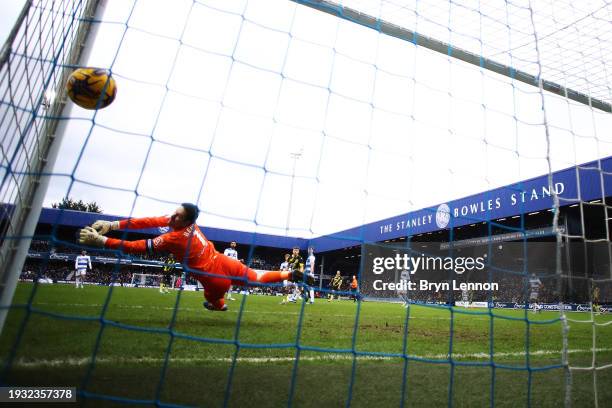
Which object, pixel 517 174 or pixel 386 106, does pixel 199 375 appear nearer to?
pixel 386 106

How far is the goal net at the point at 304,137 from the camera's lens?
7.65ft

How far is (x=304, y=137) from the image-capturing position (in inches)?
120

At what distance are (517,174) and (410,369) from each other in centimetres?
200

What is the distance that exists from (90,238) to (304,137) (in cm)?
225

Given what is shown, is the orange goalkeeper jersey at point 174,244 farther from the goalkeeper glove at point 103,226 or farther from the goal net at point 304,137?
the goal net at point 304,137

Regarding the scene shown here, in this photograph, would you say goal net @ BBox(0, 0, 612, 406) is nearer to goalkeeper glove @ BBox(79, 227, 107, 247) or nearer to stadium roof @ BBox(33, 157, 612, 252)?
goalkeeper glove @ BBox(79, 227, 107, 247)

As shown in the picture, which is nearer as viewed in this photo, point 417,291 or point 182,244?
point 182,244

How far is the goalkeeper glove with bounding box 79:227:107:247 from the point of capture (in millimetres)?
3441

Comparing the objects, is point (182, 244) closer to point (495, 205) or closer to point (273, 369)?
point (273, 369)

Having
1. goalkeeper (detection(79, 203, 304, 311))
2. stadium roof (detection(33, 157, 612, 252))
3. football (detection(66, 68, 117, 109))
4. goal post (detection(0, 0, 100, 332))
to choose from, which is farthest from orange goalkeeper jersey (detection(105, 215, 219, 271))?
football (detection(66, 68, 117, 109))

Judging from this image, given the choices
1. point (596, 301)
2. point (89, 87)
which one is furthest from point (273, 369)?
point (596, 301)

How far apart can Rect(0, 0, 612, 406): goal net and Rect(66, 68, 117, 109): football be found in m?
0.09

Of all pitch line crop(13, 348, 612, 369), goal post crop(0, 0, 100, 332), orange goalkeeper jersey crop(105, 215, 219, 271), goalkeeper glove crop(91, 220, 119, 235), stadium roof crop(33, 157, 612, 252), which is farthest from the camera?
stadium roof crop(33, 157, 612, 252)

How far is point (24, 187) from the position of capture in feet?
7.11
